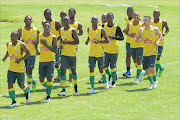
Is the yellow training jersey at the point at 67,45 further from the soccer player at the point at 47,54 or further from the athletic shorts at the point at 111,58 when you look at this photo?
the athletic shorts at the point at 111,58

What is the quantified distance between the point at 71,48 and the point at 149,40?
9.18 ft

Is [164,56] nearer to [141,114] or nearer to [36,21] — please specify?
[141,114]

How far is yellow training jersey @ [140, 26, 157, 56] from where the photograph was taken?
1689 cm

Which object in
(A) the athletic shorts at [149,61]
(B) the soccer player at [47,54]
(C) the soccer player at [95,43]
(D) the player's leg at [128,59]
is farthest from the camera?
(D) the player's leg at [128,59]

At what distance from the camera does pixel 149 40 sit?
17.0 metres

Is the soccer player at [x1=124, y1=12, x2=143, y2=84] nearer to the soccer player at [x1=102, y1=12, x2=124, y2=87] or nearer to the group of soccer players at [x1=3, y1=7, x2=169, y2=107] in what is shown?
the group of soccer players at [x1=3, y1=7, x2=169, y2=107]

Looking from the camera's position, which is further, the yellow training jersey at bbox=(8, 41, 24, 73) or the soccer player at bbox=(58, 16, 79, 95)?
the soccer player at bbox=(58, 16, 79, 95)

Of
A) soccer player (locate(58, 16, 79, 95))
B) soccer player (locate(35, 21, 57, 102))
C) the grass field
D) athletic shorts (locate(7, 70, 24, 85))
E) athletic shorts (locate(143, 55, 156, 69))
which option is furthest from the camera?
athletic shorts (locate(143, 55, 156, 69))

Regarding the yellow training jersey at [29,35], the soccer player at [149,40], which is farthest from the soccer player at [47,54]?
the soccer player at [149,40]

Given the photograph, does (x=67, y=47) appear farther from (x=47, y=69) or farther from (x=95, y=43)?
(x=47, y=69)

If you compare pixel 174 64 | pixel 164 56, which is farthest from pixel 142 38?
pixel 164 56

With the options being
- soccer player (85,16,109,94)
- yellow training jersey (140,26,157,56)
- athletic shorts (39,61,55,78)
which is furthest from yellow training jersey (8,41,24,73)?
yellow training jersey (140,26,157,56)

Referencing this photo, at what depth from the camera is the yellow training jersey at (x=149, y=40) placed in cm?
1689

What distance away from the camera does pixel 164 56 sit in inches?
1001
